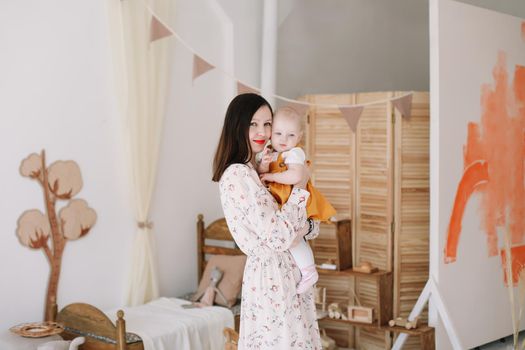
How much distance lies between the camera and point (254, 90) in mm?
4273

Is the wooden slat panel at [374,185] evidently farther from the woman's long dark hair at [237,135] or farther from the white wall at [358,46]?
the woman's long dark hair at [237,135]

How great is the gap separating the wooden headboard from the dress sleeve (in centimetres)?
240

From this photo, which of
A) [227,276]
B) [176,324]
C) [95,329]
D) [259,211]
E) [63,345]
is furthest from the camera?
[227,276]

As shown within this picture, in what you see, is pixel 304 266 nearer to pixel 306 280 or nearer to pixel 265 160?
pixel 306 280

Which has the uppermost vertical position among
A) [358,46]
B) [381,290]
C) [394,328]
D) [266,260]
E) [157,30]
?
[358,46]

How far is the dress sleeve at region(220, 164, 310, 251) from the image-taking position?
7.82 feet

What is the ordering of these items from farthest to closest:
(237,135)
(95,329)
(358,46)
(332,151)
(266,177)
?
(358,46) → (332,151) → (95,329) → (266,177) → (237,135)

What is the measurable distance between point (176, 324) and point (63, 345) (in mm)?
759

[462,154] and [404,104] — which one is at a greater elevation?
[404,104]

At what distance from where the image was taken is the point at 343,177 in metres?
5.06

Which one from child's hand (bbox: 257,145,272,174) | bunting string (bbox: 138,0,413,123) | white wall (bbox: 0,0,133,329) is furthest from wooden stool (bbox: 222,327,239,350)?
bunting string (bbox: 138,0,413,123)

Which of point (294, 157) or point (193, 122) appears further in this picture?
point (193, 122)

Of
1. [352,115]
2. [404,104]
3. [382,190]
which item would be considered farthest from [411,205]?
[352,115]

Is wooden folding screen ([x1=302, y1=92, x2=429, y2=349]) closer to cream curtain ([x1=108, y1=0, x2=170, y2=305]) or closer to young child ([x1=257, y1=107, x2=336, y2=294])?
cream curtain ([x1=108, y1=0, x2=170, y2=305])
